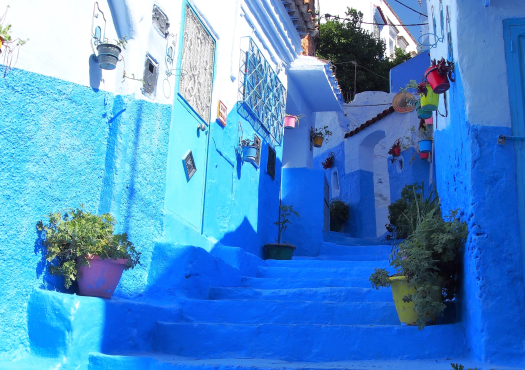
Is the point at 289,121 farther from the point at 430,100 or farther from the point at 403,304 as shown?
the point at 403,304

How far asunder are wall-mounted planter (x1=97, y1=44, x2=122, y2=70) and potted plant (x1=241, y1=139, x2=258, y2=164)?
328 centimetres

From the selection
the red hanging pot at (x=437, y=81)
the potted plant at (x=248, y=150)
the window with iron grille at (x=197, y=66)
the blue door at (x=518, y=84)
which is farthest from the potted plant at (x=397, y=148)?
the blue door at (x=518, y=84)

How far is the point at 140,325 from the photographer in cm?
434

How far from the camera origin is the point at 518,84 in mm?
4195

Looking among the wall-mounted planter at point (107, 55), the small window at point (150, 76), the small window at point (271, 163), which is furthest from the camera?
the small window at point (271, 163)

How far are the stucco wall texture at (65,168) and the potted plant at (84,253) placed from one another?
0.32 feet

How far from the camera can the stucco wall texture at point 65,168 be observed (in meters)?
3.93

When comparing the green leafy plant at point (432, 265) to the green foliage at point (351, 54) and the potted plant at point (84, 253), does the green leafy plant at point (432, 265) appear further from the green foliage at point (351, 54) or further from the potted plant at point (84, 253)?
the green foliage at point (351, 54)

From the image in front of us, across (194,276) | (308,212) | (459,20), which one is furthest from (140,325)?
(308,212)

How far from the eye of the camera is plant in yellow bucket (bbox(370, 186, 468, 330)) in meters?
4.13

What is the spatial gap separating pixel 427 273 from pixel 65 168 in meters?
3.01

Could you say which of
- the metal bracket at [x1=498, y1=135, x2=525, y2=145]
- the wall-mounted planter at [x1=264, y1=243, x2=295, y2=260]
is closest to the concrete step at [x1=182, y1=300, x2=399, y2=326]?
the metal bracket at [x1=498, y1=135, x2=525, y2=145]

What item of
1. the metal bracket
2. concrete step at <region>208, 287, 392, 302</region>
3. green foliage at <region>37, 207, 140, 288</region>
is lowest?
concrete step at <region>208, 287, 392, 302</region>

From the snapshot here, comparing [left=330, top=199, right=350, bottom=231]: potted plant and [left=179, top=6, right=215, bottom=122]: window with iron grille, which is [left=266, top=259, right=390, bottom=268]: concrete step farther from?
[left=330, top=199, right=350, bottom=231]: potted plant
